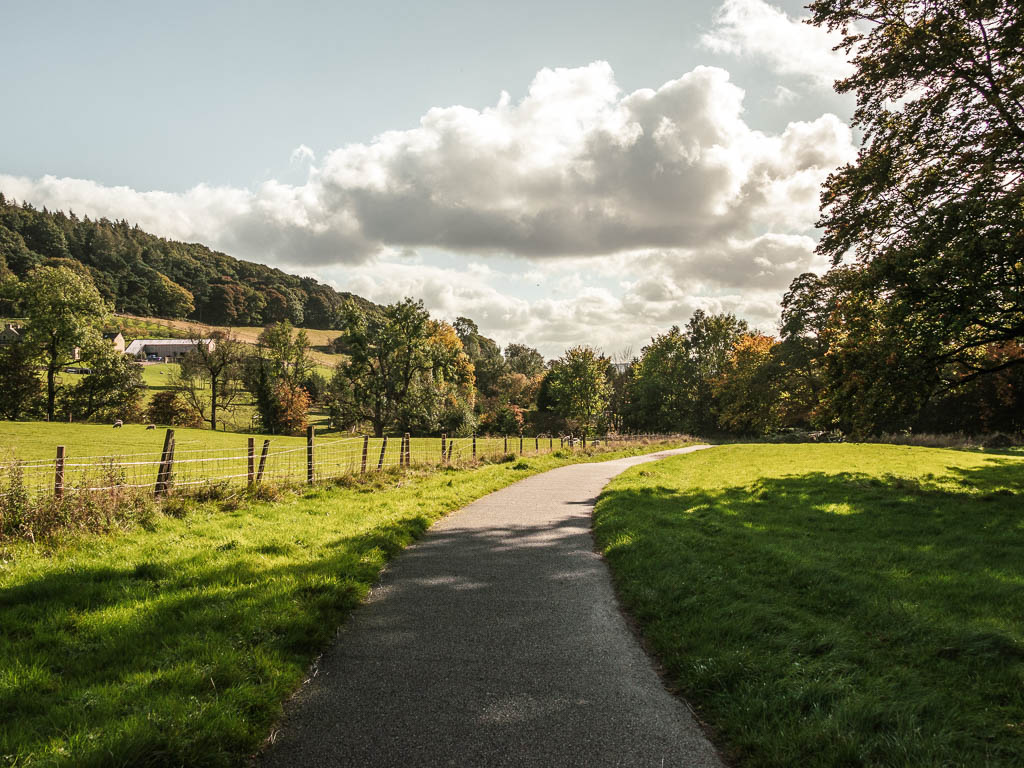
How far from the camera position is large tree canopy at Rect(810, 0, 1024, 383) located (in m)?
11.7

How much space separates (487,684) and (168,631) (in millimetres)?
3059

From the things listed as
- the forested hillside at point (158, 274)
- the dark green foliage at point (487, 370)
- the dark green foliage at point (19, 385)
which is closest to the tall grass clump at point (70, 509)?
the dark green foliage at point (19, 385)

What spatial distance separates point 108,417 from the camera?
4603cm

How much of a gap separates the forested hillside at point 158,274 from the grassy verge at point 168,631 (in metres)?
96.1

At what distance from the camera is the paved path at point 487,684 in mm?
3240

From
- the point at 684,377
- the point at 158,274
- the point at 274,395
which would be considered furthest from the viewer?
the point at 158,274

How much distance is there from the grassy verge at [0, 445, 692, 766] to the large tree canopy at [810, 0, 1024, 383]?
13448 millimetres

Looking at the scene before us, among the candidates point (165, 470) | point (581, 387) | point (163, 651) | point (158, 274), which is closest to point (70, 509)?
point (165, 470)

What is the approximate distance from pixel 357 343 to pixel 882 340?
46.9 m

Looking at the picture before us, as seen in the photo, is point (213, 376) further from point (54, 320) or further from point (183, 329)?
point (183, 329)

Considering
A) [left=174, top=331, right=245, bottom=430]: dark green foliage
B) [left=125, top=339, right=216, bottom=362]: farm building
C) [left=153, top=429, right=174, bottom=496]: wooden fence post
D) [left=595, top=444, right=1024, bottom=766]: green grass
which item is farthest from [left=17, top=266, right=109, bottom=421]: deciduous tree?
[left=125, top=339, right=216, bottom=362]: farm building

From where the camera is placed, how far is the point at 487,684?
4.05 metres

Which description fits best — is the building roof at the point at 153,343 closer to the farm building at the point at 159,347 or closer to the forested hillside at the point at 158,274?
the farm building at the point at 159,347

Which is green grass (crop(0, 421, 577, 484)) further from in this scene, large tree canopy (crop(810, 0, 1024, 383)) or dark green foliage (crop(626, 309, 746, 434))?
dark green foliage (crop(626, 309, 746, 434))
